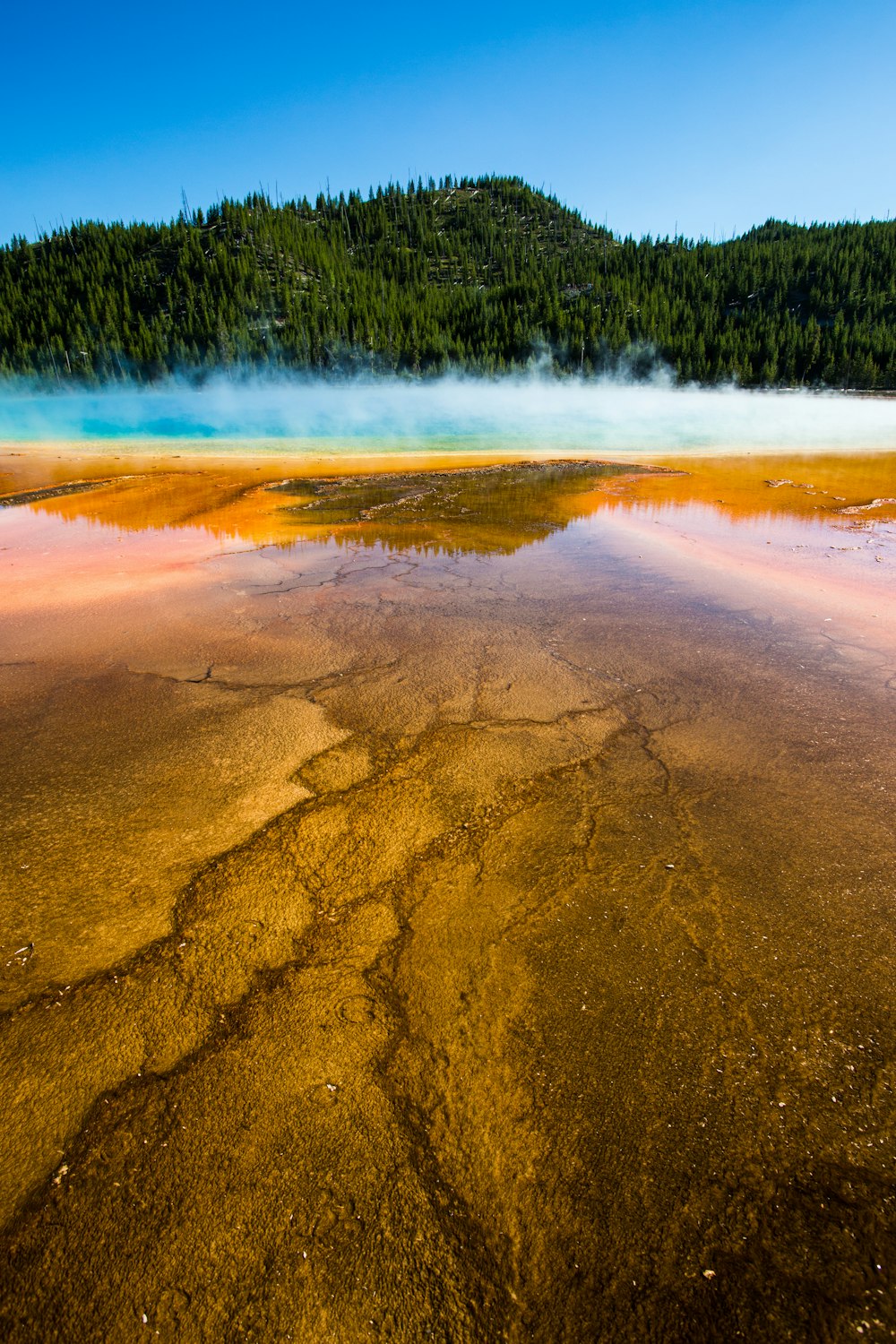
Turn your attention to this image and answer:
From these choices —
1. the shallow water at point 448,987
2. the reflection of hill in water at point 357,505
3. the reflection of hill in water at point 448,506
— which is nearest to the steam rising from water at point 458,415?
the reflection of hill in water at point 448,506

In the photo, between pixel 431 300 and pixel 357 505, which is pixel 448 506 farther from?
pixel 431 300

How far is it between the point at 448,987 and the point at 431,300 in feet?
252

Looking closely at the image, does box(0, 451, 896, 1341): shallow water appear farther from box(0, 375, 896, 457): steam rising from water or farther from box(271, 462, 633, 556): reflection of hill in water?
box(0, 375, 896, 457): steam rising from water

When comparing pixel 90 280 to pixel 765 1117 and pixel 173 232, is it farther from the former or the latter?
pixel 765 1117

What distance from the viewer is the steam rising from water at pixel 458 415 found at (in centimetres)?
2903

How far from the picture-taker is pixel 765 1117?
1.86 metres

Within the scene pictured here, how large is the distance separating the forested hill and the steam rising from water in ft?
12.0

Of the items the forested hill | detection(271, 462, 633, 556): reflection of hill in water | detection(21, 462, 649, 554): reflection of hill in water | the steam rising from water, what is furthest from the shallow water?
the forested hill

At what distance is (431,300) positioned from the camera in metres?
67.4

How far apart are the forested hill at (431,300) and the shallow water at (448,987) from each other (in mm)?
56753

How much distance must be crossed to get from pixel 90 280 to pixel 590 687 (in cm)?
8799

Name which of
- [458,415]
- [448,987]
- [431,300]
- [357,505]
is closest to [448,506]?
[357,505]

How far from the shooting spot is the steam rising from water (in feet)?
95.2

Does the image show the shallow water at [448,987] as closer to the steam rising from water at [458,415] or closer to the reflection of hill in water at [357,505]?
the reflection of hill in water at [357,505]
